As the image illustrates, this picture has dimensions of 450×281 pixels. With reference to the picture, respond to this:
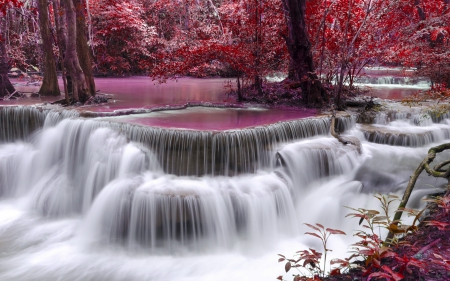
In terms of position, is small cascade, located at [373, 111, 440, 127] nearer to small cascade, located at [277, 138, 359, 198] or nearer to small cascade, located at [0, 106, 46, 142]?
small cascade, located at [277, 138, 359, 198]

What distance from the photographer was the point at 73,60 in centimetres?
951

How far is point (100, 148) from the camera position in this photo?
707cm

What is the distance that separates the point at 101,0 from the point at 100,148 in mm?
15316

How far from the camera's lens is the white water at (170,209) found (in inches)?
214

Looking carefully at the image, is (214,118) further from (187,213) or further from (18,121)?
(18,121)

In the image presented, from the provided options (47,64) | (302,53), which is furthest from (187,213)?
(47,64)

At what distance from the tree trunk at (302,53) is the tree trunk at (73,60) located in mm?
5587

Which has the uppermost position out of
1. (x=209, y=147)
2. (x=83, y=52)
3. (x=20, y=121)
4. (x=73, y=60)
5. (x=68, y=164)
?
(x=83, y=52)

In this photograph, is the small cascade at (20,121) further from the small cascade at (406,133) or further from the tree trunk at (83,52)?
the small cascade at (406,133)

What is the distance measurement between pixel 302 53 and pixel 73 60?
621cm

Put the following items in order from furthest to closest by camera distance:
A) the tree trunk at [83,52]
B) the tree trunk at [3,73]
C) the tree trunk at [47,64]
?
the tree trunk at [47,64] < the tree trunk at [83,52] < the tree trunk at [3,73]

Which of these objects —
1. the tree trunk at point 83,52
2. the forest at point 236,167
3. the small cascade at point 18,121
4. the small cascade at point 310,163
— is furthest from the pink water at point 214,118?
the tree trunk at point 83,52

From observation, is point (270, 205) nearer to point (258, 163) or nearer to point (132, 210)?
point (258, 163)

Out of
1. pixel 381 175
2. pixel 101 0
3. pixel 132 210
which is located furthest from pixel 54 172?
pixel 101 0
